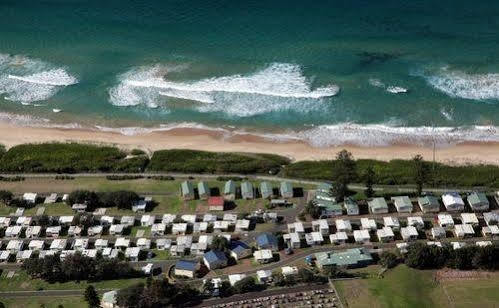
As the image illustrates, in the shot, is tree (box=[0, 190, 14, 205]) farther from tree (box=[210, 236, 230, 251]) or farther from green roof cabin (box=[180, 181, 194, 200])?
tree (box=[210, 236, 230, 251])

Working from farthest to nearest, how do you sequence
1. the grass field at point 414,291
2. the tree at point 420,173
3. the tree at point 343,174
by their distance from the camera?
the tree at point 420,173 < the tree at point 343,174 < the grass field at point 414,291

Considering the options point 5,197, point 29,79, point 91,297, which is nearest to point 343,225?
point 91,297

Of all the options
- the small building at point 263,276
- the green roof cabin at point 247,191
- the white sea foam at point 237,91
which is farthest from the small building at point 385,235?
the white sea foam at point 237,91

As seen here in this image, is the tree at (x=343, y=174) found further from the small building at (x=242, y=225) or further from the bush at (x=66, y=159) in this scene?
the bush at (x=66, y=159)

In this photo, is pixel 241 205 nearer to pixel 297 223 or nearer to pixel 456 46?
pixel 297 223

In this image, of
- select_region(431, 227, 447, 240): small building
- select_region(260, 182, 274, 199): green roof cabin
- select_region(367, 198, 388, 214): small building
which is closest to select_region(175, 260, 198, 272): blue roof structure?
select_region(260, 182, 274, 199): green roof cabin
